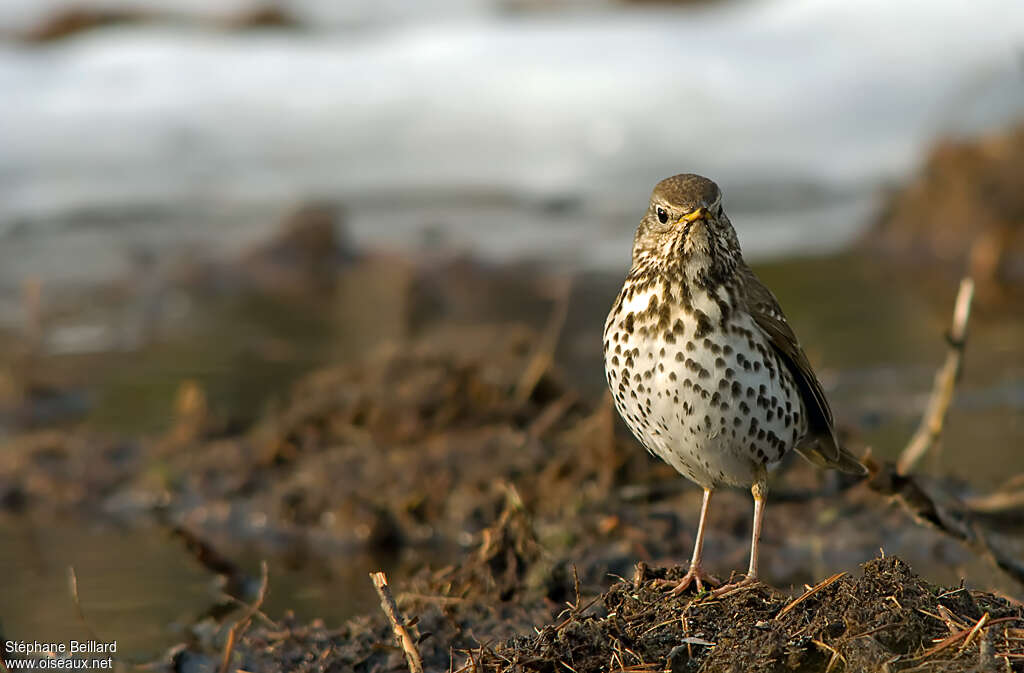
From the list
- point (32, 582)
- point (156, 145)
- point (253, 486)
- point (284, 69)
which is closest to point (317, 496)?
point (253, 486)

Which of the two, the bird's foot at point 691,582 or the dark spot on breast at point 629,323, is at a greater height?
the dark spot on breast at point 629,323

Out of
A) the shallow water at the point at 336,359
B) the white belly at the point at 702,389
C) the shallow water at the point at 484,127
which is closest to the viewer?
the white belly at the point at 702,389

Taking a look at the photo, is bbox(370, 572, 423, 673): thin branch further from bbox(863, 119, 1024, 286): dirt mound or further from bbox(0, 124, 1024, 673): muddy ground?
bbox(863, 119, 1024, 286): dirt mound

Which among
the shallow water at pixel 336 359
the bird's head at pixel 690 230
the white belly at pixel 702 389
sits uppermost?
the bird's head at pixel 690 230

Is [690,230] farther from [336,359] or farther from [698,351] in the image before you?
[336,359]

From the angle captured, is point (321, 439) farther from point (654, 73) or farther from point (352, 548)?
point (654, 73)
